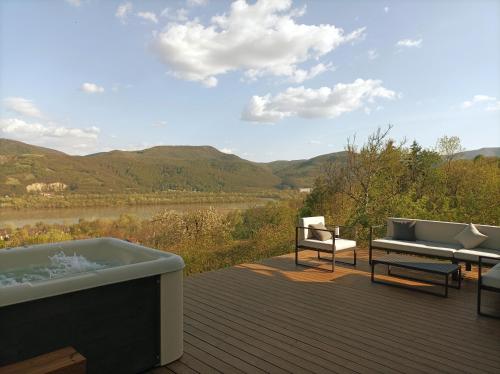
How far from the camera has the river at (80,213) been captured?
14.2 m

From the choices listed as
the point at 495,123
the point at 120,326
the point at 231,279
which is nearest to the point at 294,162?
the point at 495,123

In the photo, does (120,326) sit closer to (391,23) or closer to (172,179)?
(391,23)

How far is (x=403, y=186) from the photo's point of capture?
912 cm

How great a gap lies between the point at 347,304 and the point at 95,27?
24.6 feet

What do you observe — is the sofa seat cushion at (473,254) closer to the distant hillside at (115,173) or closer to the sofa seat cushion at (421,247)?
the sofa seat cushion at (421,247)

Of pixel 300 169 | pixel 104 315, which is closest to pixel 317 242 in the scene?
pixel 104 315

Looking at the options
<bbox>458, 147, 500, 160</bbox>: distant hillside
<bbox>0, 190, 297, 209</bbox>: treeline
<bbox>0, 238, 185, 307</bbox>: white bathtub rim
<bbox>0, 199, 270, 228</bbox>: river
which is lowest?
<bbox>0, 199, 270, 228</bbox>: river

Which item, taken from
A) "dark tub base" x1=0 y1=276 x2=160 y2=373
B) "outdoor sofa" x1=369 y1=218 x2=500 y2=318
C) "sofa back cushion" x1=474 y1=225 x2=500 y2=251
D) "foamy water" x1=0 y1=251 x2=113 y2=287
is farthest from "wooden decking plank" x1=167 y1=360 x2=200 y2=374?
"sofa back cushion" x1=474 y1=225 x2=500 y2=251

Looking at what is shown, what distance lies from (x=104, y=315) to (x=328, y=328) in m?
1.78

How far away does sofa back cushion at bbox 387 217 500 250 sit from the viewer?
14.3 ft

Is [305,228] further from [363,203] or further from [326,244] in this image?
[363,203]

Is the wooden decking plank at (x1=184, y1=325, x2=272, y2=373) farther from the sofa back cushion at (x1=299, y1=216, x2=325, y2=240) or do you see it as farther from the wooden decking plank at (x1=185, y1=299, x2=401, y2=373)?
the sofa back cushion at (x1=299, y1=216, x2=325, y2=240)

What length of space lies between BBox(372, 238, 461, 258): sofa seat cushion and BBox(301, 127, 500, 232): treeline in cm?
224

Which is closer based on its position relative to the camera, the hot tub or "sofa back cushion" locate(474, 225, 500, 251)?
the hot tub
